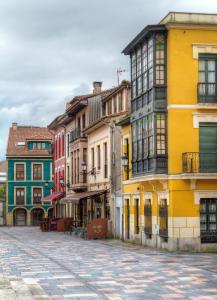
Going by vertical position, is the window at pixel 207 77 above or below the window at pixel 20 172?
above

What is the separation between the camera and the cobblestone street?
16.2m

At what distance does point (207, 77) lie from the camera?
30.4 meters

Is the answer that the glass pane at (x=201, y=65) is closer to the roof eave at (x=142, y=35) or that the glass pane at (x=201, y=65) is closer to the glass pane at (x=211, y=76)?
the glass pane at (x=211, y=76)

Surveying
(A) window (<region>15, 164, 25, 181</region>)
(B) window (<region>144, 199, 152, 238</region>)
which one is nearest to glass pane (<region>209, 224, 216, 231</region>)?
(B) window (<region>144, 199, 152, 238</region>)

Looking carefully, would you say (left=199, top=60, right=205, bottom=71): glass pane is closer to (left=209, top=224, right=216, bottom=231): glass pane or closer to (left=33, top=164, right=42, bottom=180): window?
(left=209, top=224, right=216, bottom=231): glass pane

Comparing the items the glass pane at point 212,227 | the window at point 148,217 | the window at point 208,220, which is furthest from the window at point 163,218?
the glass pane at point 212,227

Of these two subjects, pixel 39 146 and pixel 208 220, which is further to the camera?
pixel 39 146

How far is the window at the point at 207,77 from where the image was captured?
30266 millimetres

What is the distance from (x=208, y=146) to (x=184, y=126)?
1409 millimetres

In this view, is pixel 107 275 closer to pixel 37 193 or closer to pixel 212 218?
pixel 212 218

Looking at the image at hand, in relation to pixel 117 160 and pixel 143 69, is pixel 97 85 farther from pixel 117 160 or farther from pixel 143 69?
pixel 143 69

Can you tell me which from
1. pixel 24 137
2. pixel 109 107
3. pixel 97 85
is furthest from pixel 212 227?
pixel 24 137

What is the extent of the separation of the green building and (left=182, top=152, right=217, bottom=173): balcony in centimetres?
5048

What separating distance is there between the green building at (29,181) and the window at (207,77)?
50294 millimetres
